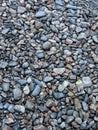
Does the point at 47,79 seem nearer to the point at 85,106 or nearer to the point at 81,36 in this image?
the point at 85,106

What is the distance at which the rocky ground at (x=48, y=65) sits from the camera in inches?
89.8

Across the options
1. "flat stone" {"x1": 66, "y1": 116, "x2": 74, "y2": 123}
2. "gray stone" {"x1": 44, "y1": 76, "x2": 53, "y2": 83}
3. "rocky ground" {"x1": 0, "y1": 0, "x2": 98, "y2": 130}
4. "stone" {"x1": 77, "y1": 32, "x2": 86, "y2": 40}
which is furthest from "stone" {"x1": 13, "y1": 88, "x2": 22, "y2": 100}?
"stone" {"x1": 77, "y1": 32, "x2": 86, "y2": 40}

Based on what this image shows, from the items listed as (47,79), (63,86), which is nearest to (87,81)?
(63,86)

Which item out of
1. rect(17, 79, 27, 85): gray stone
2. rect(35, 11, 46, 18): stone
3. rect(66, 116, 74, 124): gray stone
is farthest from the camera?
rect(35, 11, 46, 18): stone

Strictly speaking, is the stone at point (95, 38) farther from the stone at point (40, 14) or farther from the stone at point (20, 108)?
A: the stone at point (20, 108)

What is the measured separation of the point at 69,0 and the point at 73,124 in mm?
1132

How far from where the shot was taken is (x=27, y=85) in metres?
2.38

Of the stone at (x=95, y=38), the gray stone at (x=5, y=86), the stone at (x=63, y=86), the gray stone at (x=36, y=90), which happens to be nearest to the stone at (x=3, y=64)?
the gray stone at (x=5, y=86)

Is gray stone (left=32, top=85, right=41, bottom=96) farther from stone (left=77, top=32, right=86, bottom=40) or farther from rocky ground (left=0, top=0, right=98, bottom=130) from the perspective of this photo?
stone (left=77, top=32, right=86, bottom=40)

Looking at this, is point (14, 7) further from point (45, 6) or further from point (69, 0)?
point (69, 0)

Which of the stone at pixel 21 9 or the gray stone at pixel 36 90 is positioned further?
the stone at pixel 21 9

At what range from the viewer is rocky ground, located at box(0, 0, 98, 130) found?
2.28 meters

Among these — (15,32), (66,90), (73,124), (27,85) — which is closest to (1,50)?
(15,32)

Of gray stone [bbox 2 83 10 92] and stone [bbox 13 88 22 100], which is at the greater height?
gray stone [bbox 2 83 10 92]
